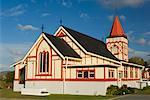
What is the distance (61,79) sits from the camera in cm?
3288

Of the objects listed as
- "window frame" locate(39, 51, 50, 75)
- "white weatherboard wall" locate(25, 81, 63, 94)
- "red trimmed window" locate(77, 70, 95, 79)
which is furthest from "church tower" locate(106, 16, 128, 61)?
"white weatherboard wall" locate(25, 81, 63, 94)

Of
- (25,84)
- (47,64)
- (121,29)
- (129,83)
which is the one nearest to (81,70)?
(47,64)

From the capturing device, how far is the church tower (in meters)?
46.5

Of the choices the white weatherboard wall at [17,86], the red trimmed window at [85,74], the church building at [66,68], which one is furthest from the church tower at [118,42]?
the white weatherboard wall at [17,86]

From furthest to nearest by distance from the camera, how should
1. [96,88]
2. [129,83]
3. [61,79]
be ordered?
1. [129,83]
2. [61,79]
3. [96,88]

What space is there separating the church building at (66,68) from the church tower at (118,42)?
626 cm

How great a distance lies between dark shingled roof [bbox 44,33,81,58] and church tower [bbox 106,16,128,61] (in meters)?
12.6

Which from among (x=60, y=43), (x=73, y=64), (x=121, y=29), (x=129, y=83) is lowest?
(x=129, y=83)

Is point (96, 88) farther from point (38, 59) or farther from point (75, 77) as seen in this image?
Answer: point (38, 59)

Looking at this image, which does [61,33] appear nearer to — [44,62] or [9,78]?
[44,62]

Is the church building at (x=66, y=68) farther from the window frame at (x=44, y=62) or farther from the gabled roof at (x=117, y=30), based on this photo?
the gabled roof at (x=117, y=30)

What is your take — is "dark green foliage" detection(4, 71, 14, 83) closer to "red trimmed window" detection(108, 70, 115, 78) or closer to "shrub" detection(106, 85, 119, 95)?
"red trimmed window" detection(108, 70, 115, 78)

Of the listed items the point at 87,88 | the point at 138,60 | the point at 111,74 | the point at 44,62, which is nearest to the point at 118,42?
the point at 111,74

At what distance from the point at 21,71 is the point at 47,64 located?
5194 mm
